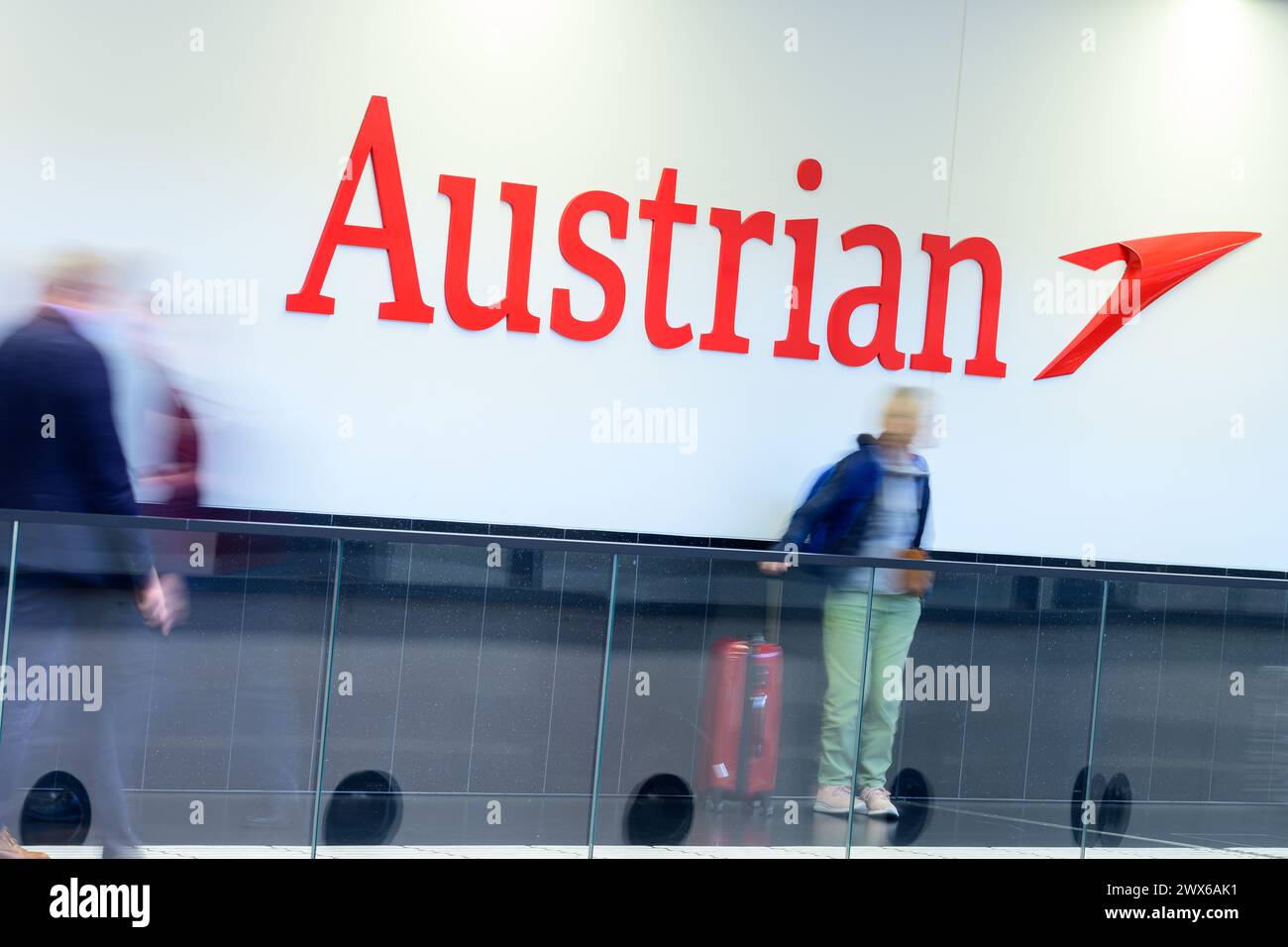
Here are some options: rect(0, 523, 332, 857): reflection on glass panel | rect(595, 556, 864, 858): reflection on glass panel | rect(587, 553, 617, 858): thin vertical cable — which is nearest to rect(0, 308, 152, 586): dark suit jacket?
rect(0, 523, 332, 857): reflection on glass panel

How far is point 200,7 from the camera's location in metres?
5.95

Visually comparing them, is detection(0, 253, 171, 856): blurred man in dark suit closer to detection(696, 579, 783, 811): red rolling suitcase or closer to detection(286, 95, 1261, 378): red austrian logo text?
detection(286, 95, 1261, 378): red austrian logo text

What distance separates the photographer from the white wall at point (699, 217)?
597cm

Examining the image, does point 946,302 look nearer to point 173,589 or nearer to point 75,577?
point 173,589

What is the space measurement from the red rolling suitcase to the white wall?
165 cm

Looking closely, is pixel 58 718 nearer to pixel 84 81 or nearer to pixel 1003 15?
pixel 84 81

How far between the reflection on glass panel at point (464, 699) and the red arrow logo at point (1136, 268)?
340cm

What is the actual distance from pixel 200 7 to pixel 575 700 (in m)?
3.09

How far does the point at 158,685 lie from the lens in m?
4.46

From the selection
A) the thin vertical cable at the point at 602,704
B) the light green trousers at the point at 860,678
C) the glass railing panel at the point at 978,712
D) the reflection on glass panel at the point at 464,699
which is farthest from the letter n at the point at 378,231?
the glass railing panel at the point at 978,712

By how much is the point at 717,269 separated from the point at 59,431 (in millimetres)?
3107

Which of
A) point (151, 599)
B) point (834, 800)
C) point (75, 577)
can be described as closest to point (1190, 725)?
point (834, 800)

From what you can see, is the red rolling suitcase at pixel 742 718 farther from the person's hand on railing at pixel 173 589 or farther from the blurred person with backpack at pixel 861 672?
the person's hand on railing at pixel 173 589

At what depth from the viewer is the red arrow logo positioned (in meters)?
7.50
